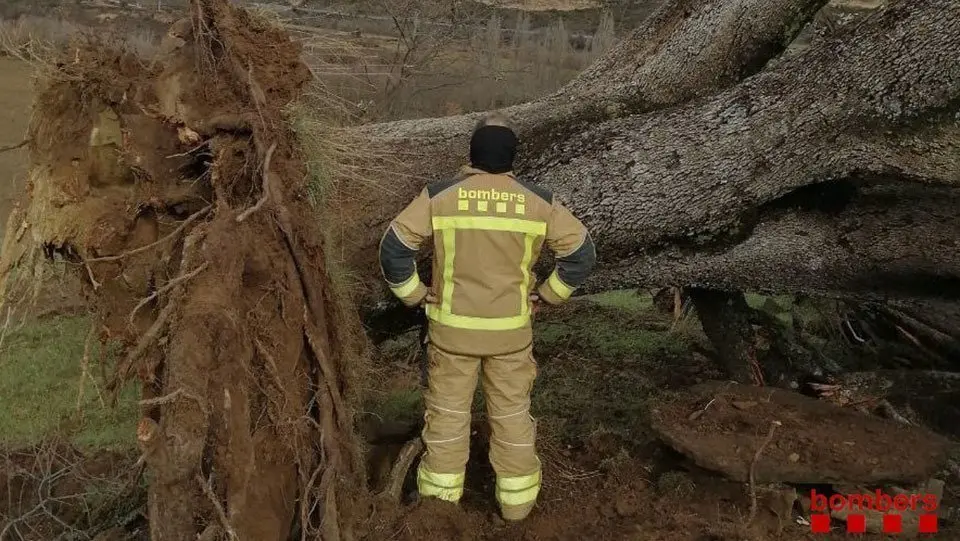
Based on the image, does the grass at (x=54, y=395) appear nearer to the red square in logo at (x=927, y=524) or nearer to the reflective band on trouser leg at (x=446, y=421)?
the reflective band on trouser leg at (x=446, y=421)

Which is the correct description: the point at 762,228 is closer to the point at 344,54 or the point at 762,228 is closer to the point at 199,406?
the point at 344,54

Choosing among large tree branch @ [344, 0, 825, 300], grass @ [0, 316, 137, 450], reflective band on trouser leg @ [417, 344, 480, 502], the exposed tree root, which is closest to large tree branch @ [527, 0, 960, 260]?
large tree branch @ [344, 0, 825, 300]

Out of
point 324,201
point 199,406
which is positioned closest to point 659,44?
point 324,201

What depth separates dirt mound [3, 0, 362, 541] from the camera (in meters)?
2.46

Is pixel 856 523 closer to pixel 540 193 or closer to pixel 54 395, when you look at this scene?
pixel 540 193

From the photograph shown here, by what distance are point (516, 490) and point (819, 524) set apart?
53.4 inches

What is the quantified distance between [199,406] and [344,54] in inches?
79.1

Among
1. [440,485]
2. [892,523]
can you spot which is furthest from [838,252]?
[440,485]

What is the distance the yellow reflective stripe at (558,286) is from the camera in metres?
3.35

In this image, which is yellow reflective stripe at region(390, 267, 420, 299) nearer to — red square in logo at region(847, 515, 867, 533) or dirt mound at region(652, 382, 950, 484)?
dirt mound at region(652, 382, 950, 484)

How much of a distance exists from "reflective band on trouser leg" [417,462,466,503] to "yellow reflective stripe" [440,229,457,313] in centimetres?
75

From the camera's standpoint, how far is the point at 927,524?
3.48 meters

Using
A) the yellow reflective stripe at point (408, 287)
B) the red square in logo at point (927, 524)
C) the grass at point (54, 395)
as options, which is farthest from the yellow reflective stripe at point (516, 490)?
the grass at point (54, 395)

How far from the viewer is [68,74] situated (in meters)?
2.81
